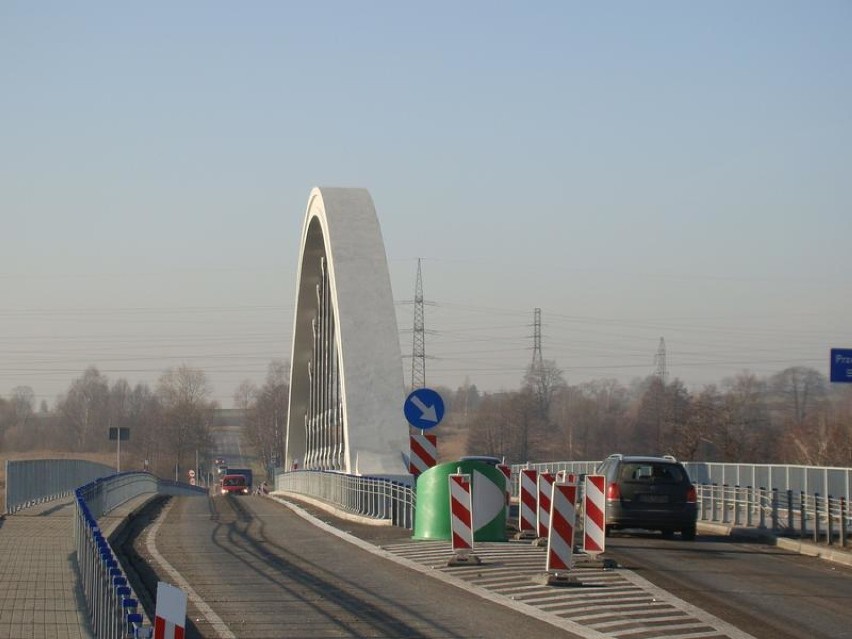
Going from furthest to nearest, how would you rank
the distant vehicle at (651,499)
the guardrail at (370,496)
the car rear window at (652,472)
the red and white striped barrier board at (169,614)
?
the guardrail at (370,496), the car rear window at (652,472), the distant vehicle at (651,499), the red and white striped barrier board at (169,614)

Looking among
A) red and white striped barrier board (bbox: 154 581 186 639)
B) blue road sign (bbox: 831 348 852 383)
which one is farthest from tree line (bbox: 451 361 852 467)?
red and white striped barrier board (bbox: 154 581 186 639)

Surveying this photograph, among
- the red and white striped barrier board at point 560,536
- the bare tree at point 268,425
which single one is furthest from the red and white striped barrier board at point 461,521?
the bare tree at point 268,425

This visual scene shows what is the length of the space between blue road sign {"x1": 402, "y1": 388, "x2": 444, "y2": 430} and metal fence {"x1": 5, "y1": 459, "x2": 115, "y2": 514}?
1198 centimetres

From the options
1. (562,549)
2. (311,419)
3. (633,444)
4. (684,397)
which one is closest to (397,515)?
(562,549)

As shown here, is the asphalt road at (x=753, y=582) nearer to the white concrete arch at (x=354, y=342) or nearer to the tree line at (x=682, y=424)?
the white concrete arch at (x=354, y=342)

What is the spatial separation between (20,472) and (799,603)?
75.4 ft

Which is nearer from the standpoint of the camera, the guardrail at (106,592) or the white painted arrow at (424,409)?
the guardrail at (106,592)

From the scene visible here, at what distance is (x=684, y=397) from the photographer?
226 ft

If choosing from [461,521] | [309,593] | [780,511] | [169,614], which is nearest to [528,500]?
[461,521]

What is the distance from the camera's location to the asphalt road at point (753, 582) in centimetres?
1226

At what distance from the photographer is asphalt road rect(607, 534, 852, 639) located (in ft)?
40.2

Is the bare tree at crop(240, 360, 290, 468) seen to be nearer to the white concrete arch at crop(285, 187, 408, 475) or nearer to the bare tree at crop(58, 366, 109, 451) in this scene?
the bare tree at crop(58, 366, 109, 451)

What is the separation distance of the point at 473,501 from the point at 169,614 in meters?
14.6

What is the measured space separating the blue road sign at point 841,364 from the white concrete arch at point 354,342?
18821 mm
